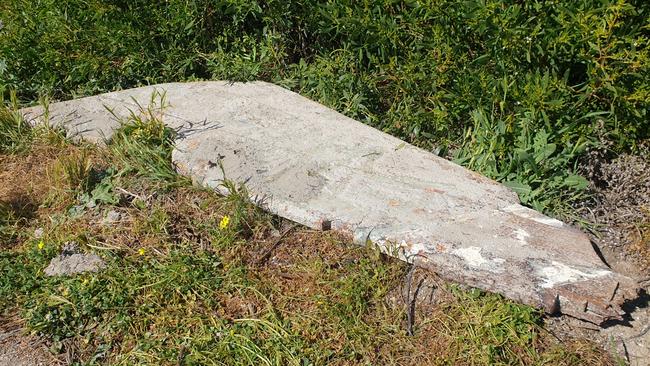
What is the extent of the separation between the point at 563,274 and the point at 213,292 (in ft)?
5.59

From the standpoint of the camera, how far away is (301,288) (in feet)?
11.1

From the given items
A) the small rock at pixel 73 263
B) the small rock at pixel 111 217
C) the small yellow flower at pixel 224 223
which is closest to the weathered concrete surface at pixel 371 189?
the small yellow flower at pixel 224 223

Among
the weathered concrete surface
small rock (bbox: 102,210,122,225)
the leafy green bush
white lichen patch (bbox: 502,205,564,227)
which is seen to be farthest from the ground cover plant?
the leafy green bush

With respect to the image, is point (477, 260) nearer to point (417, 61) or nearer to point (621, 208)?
point (621, 208)

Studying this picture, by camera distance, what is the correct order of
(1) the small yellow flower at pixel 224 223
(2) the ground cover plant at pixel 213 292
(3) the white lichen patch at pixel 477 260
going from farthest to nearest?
(1) the small yellow flower at pixel 224 223, (3) the white lichen patch at pixel 477 260, (2) the ground cover plant at pixel 213 292

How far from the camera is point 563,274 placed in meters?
3.12

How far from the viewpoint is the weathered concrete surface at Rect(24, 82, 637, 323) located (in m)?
3.16

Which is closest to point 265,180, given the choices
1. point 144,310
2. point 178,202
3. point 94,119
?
point 178,202

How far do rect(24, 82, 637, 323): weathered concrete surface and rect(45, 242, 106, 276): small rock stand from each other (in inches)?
29.6

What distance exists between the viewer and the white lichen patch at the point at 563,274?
10.1ft

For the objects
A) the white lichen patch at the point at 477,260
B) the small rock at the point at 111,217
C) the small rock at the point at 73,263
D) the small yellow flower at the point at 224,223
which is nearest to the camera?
the white lichen patch at the point at 477,260

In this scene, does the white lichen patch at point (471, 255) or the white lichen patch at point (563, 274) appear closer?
the white lichen patch at point (563, 274)

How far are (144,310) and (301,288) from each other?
2.57 ft

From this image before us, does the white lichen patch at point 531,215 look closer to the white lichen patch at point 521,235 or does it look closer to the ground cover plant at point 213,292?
the white lichen patch at point 521,235
